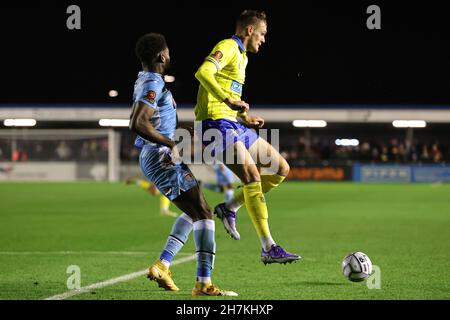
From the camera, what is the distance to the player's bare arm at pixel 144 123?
6457 millimetres

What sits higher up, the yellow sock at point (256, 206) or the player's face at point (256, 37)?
the player's face at point (256, 37)

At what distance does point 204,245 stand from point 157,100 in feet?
4.29

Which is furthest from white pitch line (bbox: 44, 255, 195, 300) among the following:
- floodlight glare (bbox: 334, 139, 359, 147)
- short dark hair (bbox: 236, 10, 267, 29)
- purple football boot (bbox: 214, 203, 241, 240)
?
floodlight glare (bbox: 334, 139, 359, 147)

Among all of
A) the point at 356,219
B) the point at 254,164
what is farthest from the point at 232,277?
the point at 356,219

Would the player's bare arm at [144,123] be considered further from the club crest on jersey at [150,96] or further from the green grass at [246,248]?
the green grass at [246,248]

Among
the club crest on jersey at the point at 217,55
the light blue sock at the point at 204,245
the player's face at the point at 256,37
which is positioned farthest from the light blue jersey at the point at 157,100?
the player's face at the point at 256,37

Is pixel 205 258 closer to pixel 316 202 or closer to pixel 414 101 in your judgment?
pixel 316 202

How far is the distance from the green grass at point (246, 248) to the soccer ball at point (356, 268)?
0.10 metres

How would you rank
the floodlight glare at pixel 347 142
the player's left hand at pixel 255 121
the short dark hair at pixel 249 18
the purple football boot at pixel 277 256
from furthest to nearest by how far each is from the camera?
1. the floodlight glare at pixel 347 142
2. the short dark hair at pixel 249 18
3. the player's left hand at pixel 255 121
4. the purple football boot at pixel 277 256

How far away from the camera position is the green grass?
7.21 metres

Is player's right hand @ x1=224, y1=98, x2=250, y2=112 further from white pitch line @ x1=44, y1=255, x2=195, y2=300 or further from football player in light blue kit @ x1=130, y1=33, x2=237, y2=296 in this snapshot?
white pitch line @ x1=44, y1=255, x2=195, y2=300

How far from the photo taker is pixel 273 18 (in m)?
47.9

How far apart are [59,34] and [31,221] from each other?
33771 mm

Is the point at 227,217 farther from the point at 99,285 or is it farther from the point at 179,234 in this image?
the point at 99,285
